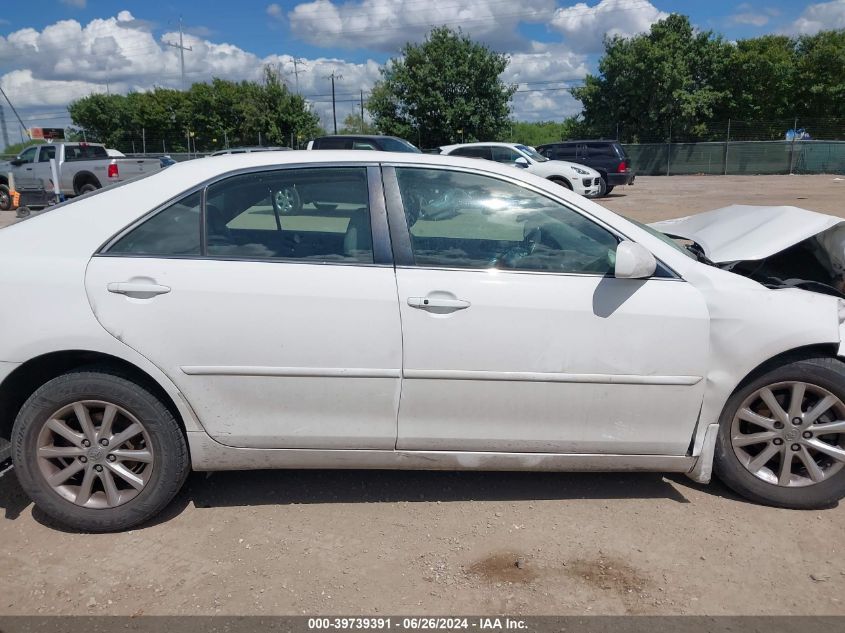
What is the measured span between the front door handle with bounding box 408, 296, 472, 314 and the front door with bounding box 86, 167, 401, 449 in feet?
0.31

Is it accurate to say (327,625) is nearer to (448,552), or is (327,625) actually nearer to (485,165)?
(448,552)

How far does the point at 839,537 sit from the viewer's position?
313cm

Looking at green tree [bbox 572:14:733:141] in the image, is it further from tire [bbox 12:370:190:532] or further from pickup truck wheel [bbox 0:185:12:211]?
tire [bbox 12:370:190:532]

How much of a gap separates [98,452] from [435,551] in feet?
Answer: 5.22

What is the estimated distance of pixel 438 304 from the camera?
298 centimetres

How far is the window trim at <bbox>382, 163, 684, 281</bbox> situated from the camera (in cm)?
308

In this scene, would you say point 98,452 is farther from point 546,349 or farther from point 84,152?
point 84,152

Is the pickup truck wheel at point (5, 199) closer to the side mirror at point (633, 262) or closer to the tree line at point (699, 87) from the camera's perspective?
the side mirror at point (633, 262)

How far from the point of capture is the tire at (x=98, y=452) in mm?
3049

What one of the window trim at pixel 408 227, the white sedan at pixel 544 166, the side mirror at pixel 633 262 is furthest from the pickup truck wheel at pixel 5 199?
the side mirror at pixel 633 262

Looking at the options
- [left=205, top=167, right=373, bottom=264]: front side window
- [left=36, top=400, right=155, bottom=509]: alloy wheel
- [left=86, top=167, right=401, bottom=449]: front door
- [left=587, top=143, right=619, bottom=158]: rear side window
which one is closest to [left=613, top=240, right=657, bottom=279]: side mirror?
[left=86, top=167, right=401, bottom=449]: front door

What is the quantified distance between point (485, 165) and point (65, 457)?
7.83 ft

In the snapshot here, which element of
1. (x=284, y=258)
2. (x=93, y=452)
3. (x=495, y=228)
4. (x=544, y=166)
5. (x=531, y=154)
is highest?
(x=531, y=154)

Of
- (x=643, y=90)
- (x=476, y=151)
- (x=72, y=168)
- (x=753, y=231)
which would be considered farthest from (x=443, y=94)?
(x=753, y=231)
